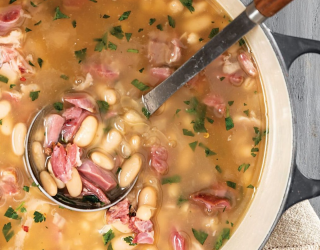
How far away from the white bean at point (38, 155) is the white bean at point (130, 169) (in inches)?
11.8

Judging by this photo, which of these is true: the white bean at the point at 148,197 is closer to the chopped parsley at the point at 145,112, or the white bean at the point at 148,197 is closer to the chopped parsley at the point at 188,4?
the chopped parsley at the point at 145,112

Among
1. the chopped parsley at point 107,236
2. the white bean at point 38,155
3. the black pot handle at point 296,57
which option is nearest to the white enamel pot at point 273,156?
the black pot handle at point 296,57

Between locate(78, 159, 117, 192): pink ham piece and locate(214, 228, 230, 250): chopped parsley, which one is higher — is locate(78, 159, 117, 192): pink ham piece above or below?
above

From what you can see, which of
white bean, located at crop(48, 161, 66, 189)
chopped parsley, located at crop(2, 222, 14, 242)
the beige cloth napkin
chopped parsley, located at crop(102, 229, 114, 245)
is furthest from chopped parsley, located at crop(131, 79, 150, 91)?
the beige cloth napkin

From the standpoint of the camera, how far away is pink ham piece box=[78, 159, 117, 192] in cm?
164

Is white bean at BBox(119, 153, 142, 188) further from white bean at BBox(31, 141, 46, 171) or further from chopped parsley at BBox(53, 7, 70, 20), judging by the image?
chopped parsley at BBox(53, 7, 70, 20)

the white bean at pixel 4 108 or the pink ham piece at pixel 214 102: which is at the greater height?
the white bean at pixel 4 108

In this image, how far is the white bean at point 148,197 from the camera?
5.46 feet

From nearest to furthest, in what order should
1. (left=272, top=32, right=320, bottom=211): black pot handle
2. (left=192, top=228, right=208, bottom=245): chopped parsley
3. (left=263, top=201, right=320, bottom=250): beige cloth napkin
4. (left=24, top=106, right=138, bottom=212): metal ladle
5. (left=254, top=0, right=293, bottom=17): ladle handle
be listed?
(left=254, top=0, right=293, bottom=17): ladle handle, (left=272, top=32, right=320, bottom=211): black pot handle, (left=24, top=106, right=138, bottom=212): metal ladle, (left=192, top=228, right=208, bottom=245): chopped parsley, (left=263, top=201, right=320, bottom=250): beige cloth napkin

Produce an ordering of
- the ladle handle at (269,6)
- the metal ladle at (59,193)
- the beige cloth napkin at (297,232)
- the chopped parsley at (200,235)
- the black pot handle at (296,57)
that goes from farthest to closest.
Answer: the beige cloth napkin at (297,232) < the chopped parsley at (200,235) < the metal ladle at (59,193) < the black pot handle at (296,57) < the ladle handle at (269,6)

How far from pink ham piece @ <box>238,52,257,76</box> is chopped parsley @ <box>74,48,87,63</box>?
60 cm

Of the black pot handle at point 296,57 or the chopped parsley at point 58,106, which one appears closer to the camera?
the black pot handle at point 296,57

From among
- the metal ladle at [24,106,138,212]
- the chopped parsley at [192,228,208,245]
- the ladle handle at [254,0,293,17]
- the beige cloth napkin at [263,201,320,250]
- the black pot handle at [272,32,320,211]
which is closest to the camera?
the ladle handle at [254,0,293,17]

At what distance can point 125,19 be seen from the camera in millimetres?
1653
